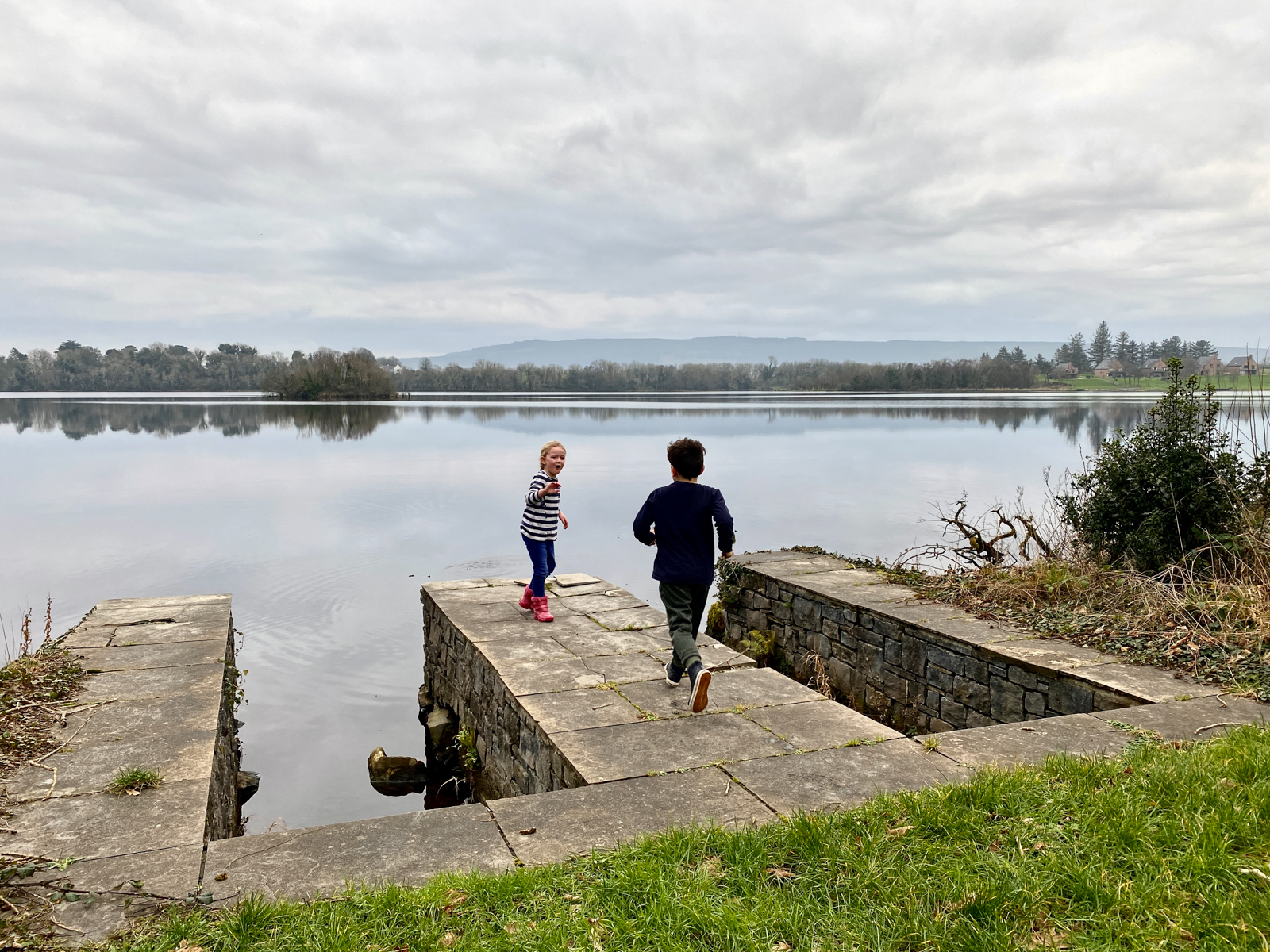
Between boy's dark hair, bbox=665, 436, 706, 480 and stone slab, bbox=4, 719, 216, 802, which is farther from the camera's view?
boy's dark hair, bbox=665, 436, 706, 480

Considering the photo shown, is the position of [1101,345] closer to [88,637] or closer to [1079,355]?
[1079,355]

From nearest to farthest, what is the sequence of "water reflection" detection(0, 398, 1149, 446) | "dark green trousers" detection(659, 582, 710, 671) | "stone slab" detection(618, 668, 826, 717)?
"stone slab" detection(618, 668, 826, 717), "dark green trousers" detection(659, 582, 710, 671), "water reflection" detection(0, 398, 1149, 446)

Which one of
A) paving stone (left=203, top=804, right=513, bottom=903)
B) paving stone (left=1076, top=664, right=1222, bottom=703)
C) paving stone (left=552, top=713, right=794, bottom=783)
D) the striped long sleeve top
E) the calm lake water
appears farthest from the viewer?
the calm lake water

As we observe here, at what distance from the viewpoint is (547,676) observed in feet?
17.7

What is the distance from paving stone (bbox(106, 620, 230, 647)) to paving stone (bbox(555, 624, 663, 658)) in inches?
107

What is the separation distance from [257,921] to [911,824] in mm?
2259

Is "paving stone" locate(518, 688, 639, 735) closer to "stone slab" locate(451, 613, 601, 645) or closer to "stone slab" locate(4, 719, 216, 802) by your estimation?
"stone slab" locate(451, 613, 601, 645)

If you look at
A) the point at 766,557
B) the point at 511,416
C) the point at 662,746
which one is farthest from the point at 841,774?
the point at 511,416

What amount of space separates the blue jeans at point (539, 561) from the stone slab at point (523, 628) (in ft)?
0.95

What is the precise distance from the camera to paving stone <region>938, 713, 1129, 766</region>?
12.1 ft

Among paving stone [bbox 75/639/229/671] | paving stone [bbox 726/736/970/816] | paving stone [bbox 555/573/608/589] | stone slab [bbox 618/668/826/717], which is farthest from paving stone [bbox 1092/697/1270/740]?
paving stone [bbox 75/639/229/671]

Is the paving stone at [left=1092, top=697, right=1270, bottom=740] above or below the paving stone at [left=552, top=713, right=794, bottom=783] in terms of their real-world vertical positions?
above

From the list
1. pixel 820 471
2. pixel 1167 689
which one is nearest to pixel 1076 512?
pixel 1167 689

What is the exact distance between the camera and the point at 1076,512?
24.6 ft
